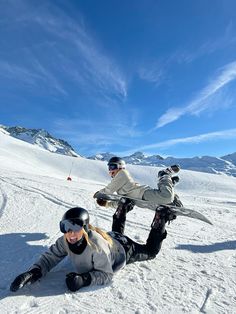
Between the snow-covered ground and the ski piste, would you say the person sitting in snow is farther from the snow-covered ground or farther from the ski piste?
the snow-covered ground

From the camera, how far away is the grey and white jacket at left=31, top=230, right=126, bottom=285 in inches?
166

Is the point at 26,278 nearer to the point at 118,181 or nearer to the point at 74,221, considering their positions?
the point at 74,221

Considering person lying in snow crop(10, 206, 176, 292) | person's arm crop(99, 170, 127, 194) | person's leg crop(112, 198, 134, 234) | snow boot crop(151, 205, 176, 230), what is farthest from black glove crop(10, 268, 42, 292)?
person's arm crop(99, 170, 127, 194)

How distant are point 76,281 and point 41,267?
593 millimetres

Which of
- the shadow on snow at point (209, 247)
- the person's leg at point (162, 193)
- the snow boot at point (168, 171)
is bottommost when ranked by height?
the shadow on snow at point (209, 247)

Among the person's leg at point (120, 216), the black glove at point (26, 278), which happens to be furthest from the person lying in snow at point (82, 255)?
the person's leg at point (120, 216)

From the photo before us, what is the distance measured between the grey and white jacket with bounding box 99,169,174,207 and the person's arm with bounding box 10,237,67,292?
2345 millimetres

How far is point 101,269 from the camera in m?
4.28

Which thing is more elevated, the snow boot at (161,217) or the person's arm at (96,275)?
the snow boot at (161,217)

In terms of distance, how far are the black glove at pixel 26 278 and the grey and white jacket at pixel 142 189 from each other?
275cm

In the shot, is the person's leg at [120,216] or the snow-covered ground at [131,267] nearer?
the snow-covered ground at [131,267]

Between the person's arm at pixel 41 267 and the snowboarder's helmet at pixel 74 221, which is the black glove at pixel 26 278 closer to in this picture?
the person's arm at pixel 41 267

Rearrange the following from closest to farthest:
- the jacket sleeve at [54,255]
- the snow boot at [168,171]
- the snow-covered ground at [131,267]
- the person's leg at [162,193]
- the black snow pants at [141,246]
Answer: the snow-covered ground at [131,267] → the jacket sleeve at [54,255] → the black snow pants at [141,246] → the person's leg at [162,193] → the snow boot at [168,171]

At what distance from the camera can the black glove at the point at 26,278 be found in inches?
151
